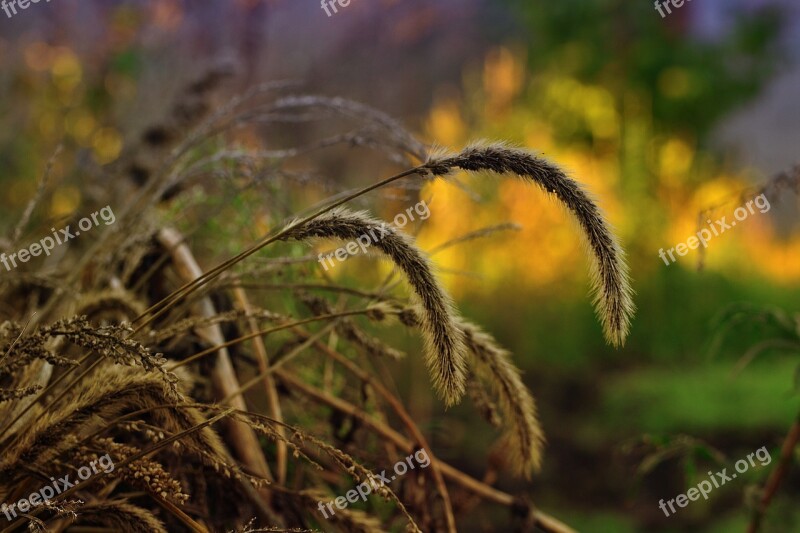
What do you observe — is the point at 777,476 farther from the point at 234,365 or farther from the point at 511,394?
the point at 234,365

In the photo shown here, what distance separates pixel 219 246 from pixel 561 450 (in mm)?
2527

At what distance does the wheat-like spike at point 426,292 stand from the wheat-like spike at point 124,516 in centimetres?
31

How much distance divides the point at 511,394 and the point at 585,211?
33 centimetres

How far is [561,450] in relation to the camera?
3.73 meters

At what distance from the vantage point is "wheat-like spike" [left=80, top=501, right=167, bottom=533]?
80cm

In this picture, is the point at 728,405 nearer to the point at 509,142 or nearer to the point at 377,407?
the point at 377,407

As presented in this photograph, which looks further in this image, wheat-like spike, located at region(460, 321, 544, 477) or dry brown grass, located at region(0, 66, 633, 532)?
wheat-like spike, located at region(460, 321, 544, 477)

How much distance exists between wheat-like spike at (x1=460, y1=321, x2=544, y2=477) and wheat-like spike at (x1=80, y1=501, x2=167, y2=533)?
40 cm

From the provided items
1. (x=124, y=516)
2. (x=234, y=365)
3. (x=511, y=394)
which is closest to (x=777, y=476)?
(x=511, y=394)

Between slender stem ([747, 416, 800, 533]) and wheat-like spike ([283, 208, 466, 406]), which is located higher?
wheat-like spike ([283, 208, 466, 406])

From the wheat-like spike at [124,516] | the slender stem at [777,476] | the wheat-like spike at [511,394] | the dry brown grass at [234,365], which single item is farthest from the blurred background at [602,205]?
the wheat-like spike at [124,516]

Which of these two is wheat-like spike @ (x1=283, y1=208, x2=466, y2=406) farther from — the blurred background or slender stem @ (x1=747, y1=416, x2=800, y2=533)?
slender stem @ (x1=747, y1=416, x2=800, y2=533)

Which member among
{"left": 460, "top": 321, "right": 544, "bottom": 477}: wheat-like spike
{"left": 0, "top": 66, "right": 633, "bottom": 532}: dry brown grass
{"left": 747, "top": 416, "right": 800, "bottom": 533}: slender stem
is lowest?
{"left": 747, "top": 416, "right": 800, "bottom": 533}: slender stem

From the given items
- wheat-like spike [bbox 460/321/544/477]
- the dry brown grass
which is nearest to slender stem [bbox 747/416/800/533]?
the dry brown grass
